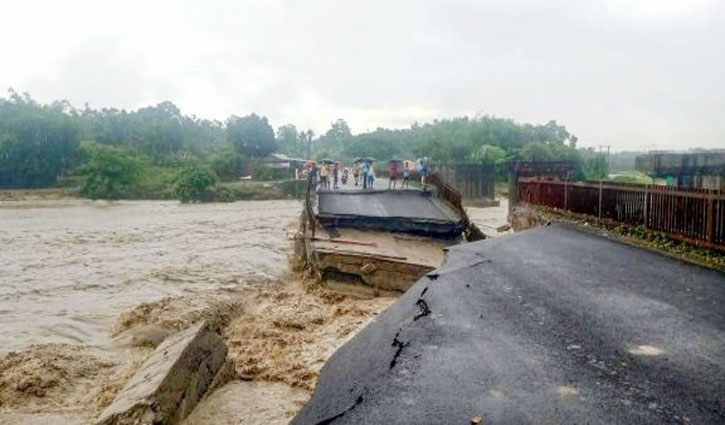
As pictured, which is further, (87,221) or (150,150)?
(150,150)

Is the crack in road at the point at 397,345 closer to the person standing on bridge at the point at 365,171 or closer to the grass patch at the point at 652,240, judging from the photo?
the grass patch at the point at 652,240

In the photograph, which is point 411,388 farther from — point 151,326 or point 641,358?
point 151,326

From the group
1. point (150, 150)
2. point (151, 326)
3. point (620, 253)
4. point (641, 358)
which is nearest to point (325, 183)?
point (151, 326)

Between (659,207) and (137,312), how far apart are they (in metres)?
11.1

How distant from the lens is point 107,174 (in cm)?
5997

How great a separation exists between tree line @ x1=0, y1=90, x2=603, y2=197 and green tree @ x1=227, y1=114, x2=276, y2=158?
0.50ft

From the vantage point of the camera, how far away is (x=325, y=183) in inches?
1031

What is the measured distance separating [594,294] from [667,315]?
0.99m

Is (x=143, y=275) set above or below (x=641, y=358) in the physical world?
below

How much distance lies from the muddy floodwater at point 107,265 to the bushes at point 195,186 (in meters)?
18.8

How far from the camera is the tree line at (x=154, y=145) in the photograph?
61.3 m

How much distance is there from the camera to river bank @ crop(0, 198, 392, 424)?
766 centimetres

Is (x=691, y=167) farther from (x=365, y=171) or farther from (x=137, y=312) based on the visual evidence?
(x=137, y=312)

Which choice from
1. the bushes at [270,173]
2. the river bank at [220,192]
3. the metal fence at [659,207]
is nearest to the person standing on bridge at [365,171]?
the metal fence at [659,207]
